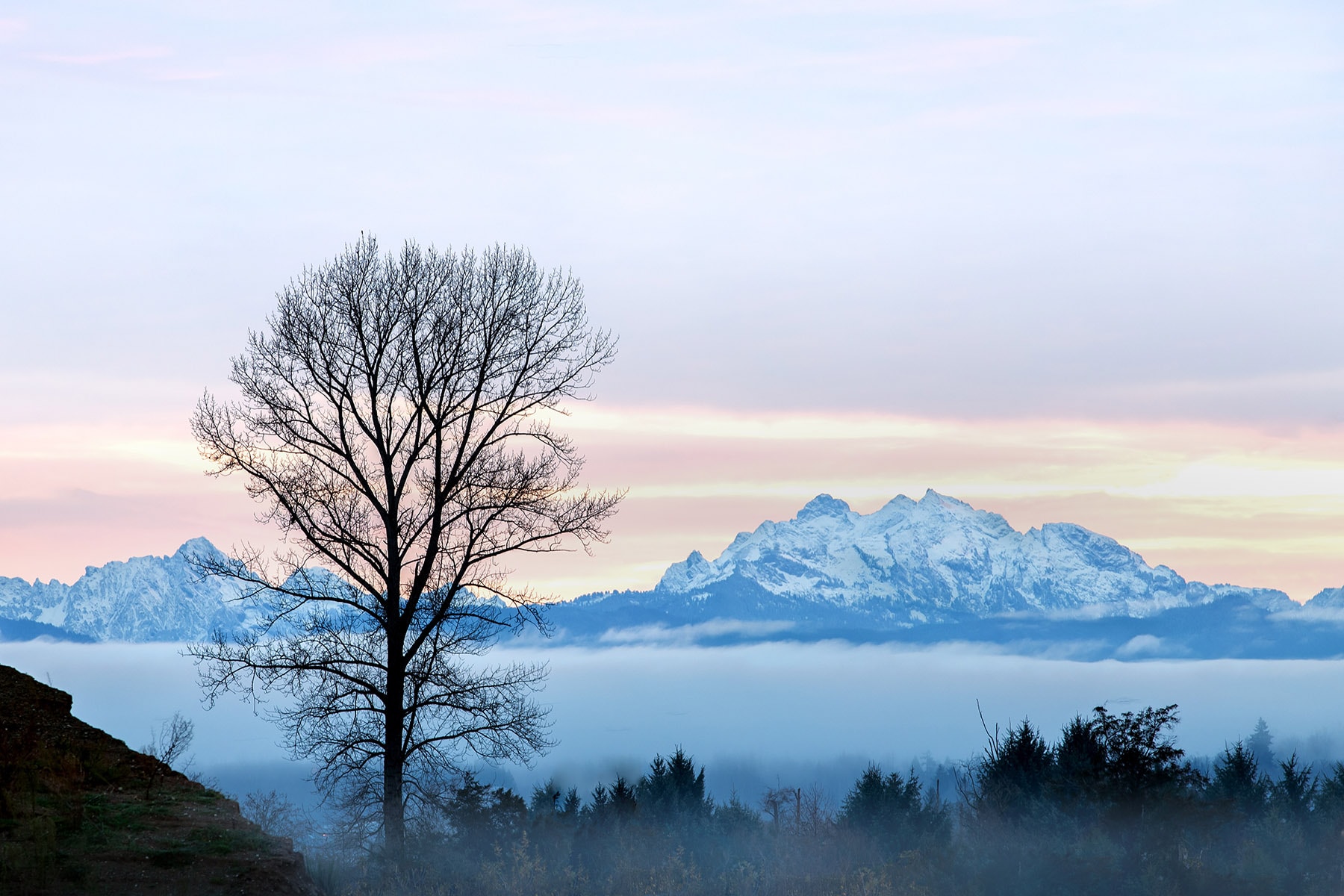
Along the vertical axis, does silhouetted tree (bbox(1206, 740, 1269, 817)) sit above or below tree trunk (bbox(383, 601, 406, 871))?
below

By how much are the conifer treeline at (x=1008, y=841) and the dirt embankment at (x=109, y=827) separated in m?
2.34

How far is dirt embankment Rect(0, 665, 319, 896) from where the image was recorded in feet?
54.9

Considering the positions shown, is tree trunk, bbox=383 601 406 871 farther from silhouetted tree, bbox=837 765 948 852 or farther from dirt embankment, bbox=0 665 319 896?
silhouetted tree, bbox=837 765 948 852

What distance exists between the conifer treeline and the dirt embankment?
92.0 inches

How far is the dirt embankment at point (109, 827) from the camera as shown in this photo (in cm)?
1673

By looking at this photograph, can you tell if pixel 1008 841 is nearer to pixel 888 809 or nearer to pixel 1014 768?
pixel 1014 768

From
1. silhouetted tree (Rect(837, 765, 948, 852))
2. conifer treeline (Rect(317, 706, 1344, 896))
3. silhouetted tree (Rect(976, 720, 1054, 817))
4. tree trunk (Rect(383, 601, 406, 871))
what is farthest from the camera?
silhouetted tree (Rect(837, 765, 948, 852))

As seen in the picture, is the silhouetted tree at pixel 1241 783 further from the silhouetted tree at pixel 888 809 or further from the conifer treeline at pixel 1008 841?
the silhouetted tree at pixel 888 809

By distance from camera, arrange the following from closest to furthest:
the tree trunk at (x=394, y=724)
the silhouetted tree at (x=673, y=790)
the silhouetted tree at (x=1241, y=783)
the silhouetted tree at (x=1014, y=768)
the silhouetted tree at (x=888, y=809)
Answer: the tree trunk at (x=394, y=724) < the silhouetted tree at (x=1014, y=768) < the silhouetted tree at (x=1241, y=783) < the silhouetted tree at (x=888, y=809) < the silhouetted tree at (x=673, y=790)

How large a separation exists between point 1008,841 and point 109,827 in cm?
1654

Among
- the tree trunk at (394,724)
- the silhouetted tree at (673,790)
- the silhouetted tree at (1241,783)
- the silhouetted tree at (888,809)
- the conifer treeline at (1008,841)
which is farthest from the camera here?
the silhouetted tree at (673,790)

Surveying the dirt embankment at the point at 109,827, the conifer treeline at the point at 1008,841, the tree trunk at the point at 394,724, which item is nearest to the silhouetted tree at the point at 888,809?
the conifer treeline at the point at 1008,841

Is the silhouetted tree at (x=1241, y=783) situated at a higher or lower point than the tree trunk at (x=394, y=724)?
lower

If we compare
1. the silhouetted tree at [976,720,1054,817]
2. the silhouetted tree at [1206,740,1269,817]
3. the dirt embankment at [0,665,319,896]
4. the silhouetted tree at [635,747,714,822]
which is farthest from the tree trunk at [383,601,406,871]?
the silhouetted tree at [1206,740,1269,817]
